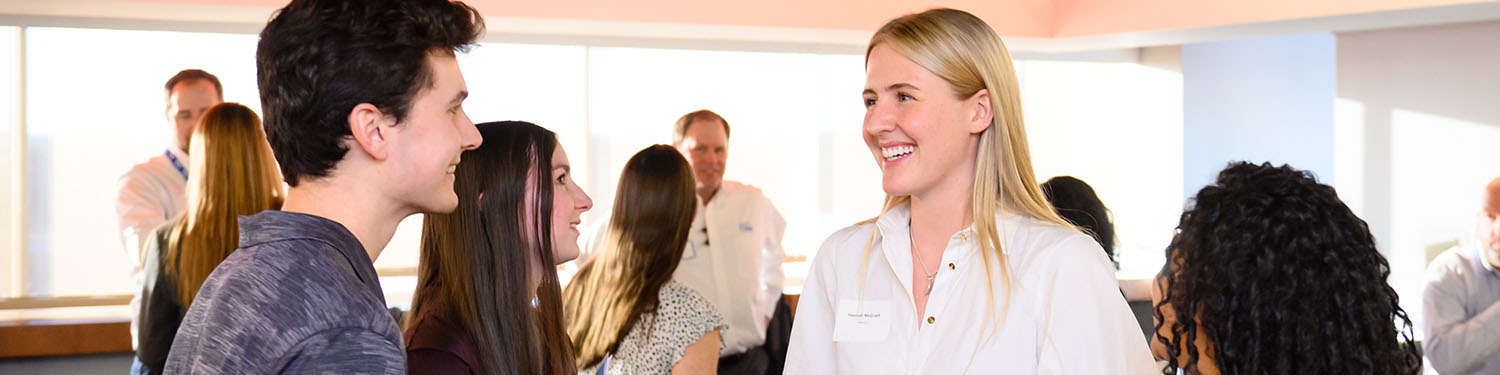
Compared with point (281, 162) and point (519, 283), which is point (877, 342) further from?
point (281, 162)

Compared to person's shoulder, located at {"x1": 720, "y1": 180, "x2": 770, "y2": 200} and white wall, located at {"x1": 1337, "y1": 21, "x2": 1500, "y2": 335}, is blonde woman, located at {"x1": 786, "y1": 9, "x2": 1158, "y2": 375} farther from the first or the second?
white wall, located at {"x1": 1337, "y1": 21, "x2": 1500, "y2": 335}

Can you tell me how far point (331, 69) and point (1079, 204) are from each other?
221 centimetres

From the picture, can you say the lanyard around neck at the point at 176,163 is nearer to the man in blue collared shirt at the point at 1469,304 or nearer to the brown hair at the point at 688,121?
the brown hair at the point at 688,121

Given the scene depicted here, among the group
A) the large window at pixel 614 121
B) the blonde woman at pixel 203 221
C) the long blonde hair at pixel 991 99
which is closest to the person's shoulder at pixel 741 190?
the large window at pixel 614 121

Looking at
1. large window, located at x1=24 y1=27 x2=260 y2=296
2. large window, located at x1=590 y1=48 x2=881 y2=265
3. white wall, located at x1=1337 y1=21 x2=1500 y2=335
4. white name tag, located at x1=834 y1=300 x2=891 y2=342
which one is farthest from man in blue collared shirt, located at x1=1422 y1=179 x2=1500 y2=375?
large window, located at x1=24 y1=27 x2=260 y2=296

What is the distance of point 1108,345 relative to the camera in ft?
5.22

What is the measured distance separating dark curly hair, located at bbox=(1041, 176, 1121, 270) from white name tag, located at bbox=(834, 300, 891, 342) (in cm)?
122

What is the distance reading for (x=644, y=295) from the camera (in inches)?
114

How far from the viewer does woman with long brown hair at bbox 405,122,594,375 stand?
5.26 ft

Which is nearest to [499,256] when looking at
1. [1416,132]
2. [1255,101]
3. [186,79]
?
[186,79]

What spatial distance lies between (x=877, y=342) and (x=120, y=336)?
149 inches

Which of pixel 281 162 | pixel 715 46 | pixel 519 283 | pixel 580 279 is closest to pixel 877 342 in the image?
pixel 519 283

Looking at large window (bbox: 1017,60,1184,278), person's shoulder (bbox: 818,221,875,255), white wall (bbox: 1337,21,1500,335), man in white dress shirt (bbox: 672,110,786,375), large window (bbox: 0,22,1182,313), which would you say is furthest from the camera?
large window (bbox: 1017,60,1184,278)

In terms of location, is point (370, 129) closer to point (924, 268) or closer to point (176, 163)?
point (924, 268)
